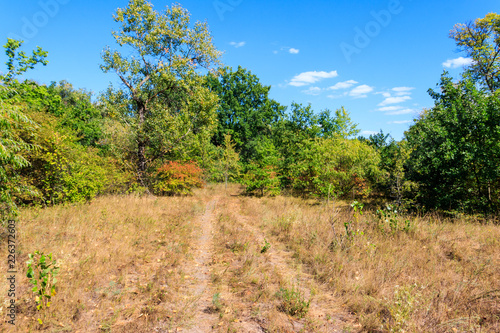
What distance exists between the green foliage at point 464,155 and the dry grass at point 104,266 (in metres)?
12.7

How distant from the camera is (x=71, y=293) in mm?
4668

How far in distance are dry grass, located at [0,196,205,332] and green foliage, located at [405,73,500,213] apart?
1272 cm

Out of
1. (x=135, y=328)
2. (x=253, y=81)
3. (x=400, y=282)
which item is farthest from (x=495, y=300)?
(x=253, y=81)

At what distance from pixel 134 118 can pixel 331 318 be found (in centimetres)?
1797

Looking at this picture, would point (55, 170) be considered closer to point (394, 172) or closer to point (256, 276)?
point (256, 276)

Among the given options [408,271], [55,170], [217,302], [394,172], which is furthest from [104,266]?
[394,172]

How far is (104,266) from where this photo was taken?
232 inches

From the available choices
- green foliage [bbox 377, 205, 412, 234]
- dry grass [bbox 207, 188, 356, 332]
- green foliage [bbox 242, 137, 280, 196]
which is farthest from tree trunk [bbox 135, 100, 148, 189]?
green foliage [bbox 377, 205, 412, 234]

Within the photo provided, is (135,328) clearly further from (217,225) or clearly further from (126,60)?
(126,60)

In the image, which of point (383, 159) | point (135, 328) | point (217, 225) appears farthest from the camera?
point (383, 159)

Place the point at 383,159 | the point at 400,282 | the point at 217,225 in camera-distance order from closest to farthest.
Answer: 1. the point at 400,282
2. the point at 217,225
3. the point at 383,159

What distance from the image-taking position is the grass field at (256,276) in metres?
4.16

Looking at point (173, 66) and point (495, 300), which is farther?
point (173, 66)

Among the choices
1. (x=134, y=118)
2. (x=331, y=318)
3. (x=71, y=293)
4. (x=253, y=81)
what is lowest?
(x=331, y=318)
